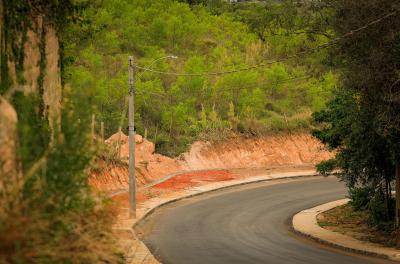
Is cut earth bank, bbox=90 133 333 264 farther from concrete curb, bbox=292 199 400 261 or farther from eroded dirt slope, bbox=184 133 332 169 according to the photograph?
concrete curb, bbox=292 199 400 261

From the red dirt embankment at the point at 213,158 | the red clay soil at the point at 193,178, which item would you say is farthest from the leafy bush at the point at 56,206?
the red clay soil at the point at 193,178

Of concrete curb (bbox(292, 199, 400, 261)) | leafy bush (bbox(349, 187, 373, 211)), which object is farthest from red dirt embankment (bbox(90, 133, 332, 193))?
leafy bush (bbox(349, 187, 373, 211))

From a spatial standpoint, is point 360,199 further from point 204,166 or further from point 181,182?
point 204,166

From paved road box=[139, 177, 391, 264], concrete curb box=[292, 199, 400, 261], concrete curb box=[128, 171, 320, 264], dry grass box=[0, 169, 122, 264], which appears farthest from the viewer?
concrete curb box=[292, 199, 400, 261]

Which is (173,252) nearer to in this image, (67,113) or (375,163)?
(375,163)

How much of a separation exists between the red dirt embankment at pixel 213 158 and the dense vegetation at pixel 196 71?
0.98 metres

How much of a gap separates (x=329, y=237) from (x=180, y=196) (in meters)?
13.0

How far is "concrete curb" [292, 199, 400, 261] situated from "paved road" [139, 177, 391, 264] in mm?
440

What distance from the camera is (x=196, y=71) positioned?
5453 cm

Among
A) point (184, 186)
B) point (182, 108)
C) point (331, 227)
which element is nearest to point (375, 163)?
point (331, 227)

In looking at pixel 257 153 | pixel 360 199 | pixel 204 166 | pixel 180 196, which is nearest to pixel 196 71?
pixel 257 153

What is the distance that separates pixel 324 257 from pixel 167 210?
1290 centimetres

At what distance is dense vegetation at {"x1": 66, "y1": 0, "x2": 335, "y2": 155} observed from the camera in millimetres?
51281

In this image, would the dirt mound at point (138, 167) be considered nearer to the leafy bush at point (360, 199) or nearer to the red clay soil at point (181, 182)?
the red clay soil at point (181, 182)
